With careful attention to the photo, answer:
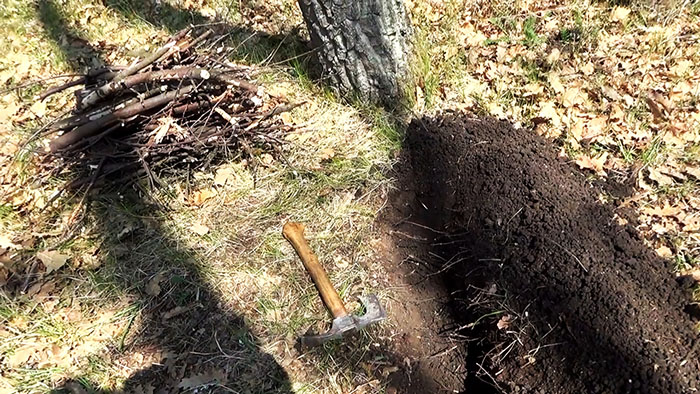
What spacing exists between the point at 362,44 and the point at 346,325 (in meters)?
1.77

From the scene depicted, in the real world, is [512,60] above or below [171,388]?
above

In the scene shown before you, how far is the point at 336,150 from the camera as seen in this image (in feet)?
11.0

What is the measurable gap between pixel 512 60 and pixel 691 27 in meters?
1.33

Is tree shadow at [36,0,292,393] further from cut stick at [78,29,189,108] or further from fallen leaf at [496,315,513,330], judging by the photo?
fallen leaf at [496,315,513,330]

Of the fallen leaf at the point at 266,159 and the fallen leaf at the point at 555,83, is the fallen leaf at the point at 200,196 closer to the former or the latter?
the fallen leaf at the point at 266,159

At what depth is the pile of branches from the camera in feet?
10.0

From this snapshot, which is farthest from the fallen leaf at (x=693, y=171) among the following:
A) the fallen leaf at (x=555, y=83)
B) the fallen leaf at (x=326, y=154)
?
the fallen leaf at (x=326, y=154)

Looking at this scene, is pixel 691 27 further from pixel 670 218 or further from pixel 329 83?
pixel 329 83

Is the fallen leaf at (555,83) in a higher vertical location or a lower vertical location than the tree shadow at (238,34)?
lower

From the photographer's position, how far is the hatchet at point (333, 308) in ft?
8.43

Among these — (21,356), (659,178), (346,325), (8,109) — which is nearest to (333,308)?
(346,325)

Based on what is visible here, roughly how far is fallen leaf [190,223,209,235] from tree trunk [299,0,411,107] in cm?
133

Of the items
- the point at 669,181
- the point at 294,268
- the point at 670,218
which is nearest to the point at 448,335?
the point at 294,268

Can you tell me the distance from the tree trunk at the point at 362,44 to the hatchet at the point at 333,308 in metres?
1.23
